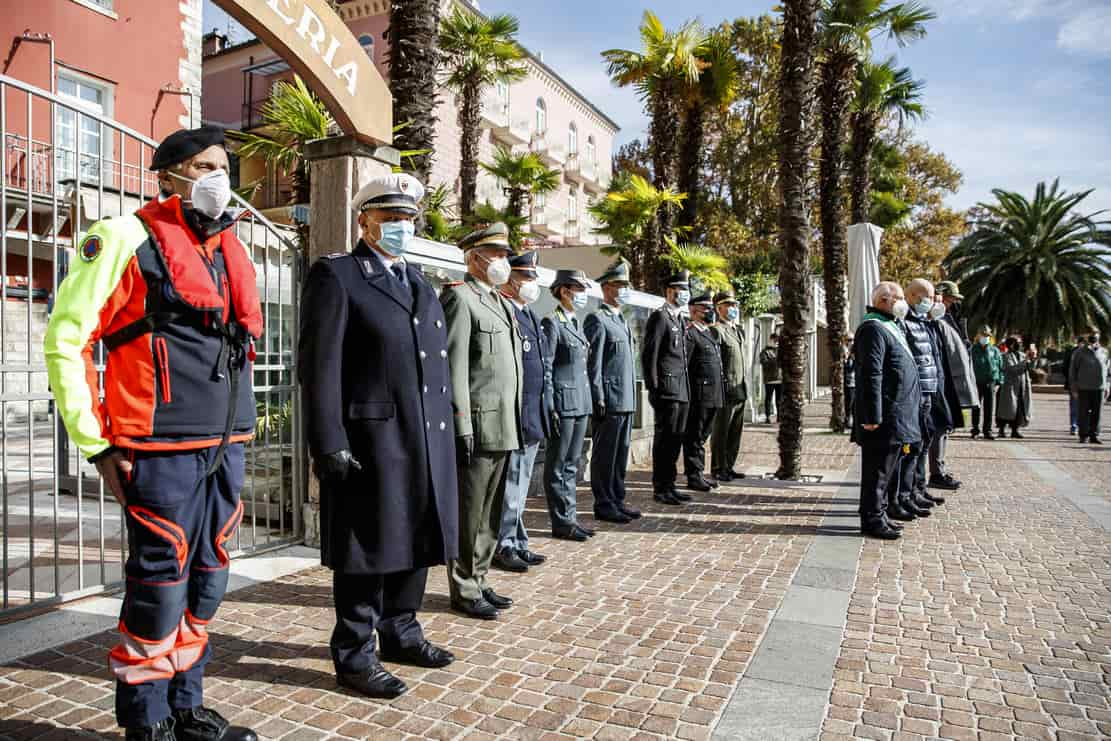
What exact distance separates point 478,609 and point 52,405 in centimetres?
293

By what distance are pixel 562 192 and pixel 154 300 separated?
126 feet

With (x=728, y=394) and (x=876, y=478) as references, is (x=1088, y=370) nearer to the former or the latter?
(x=728, y=394)

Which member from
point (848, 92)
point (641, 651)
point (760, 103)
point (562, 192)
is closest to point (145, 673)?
point (641, 651)

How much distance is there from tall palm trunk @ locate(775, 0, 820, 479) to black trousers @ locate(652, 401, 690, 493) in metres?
2.26

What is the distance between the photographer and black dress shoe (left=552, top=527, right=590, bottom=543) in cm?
637

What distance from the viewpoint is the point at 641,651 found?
3934mm

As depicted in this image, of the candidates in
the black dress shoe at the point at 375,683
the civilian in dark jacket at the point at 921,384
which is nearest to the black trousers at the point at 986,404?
the civilian in dark jacket at the point at 921,384

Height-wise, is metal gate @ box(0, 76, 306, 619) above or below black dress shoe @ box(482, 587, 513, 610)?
above

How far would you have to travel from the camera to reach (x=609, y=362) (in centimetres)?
716

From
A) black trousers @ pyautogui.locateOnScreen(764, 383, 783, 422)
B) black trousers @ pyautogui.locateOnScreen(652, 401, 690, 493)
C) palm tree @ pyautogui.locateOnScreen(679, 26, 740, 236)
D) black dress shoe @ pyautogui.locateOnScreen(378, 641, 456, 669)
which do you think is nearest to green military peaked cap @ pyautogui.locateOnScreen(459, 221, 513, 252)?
black dress shoe @ pyautogui.locateOnScreen(378, 641, 456, 669)

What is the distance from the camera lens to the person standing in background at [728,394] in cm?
959

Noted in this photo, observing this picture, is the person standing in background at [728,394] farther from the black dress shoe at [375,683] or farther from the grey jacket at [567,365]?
the black dress shoe at [375,683]

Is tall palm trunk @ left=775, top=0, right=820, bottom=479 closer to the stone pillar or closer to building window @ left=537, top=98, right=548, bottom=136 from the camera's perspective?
the stone pillar

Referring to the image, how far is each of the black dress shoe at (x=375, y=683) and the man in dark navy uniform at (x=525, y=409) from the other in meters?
1.81
